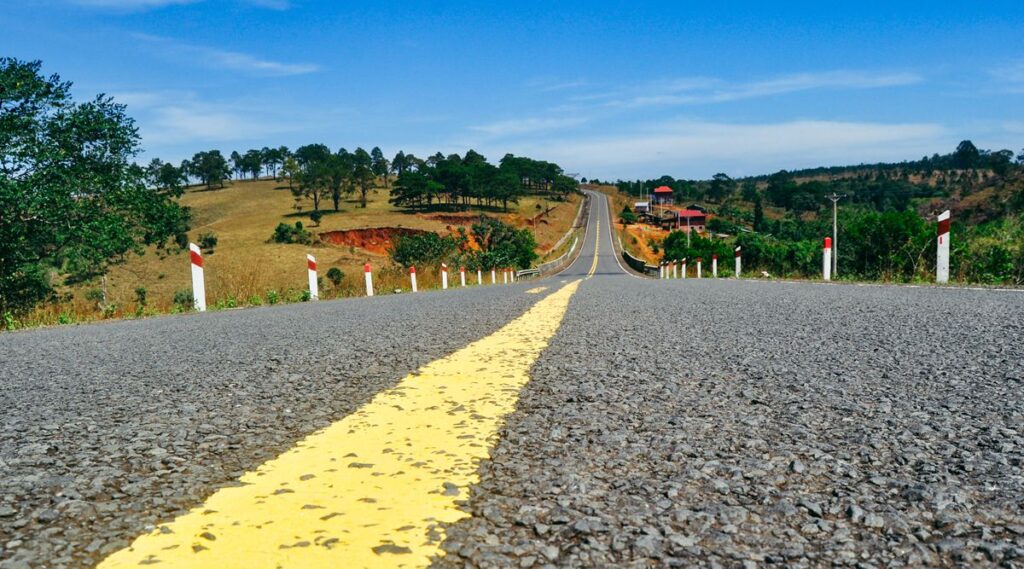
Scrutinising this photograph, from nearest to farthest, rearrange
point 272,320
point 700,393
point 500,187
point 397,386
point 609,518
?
point 609,518 → point 700,393 → point 397,386 → point 272,320 → point 500,187

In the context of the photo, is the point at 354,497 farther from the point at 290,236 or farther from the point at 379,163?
the point at 379,163

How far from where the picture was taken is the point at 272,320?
7746 mm

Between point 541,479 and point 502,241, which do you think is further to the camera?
point 502,241

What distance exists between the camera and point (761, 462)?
7.41 feet

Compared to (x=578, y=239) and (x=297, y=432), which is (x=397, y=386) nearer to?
(x=297, y=432)

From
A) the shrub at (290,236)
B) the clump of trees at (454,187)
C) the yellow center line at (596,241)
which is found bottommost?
the yellow center line at (596,241)

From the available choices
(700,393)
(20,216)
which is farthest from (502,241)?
(700,393)

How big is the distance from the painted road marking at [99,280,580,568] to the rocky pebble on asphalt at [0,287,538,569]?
0.13 meters

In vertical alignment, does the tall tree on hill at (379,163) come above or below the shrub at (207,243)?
above

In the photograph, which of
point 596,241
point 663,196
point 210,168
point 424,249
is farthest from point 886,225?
point 663,196

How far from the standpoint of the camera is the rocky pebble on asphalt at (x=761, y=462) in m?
1.67

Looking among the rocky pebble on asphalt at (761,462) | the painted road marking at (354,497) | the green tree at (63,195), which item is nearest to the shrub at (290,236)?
the green tree at (63,195)

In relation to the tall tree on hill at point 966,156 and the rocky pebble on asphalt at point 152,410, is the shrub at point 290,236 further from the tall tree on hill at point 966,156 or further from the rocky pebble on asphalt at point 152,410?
the tall tree on hill at point 966,156

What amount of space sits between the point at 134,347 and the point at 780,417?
5112 millimetres
